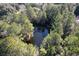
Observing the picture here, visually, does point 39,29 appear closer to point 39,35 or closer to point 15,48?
point 39,35

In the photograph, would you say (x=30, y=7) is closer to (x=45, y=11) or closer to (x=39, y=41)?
(x=45, y=11)

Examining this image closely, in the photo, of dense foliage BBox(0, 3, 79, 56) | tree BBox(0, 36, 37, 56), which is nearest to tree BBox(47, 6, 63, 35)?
dense foliage BBox(0, 3, 79, 56)

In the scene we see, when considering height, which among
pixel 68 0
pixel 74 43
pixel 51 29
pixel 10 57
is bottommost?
pixel 10 57

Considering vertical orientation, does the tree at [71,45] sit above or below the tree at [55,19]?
below

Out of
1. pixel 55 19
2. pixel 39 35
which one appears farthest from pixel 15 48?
pixel 55 19

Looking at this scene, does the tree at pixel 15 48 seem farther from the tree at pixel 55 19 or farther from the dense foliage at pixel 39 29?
the tree at pixel 55 19

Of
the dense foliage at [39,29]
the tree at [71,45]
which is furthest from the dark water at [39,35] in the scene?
the tree at [71,45]

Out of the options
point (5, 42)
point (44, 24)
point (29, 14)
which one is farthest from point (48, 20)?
point (5, 42)

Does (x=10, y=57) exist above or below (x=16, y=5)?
below
